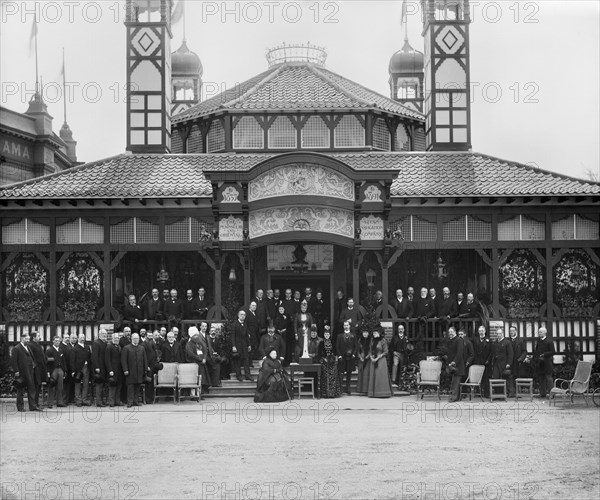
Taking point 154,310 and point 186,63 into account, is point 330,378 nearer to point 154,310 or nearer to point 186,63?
point 154,310

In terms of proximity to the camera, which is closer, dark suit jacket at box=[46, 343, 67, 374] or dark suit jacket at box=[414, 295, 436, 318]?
dark suit jacket at box=[46, 343, 67, 374]

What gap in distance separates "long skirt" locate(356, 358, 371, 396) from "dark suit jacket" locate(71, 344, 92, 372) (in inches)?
256

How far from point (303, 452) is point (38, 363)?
906cm

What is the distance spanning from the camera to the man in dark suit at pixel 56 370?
77.2 ft

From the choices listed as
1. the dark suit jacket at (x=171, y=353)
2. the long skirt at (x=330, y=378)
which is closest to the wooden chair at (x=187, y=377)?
the dark suit jacket at (x=171, y=353)

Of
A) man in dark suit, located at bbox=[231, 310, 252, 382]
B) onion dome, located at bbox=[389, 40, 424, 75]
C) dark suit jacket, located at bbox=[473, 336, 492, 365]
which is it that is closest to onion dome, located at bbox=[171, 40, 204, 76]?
onion dome, located at bbox=[389, 40, 424, 75]

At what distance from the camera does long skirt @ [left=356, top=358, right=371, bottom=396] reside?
988 inches

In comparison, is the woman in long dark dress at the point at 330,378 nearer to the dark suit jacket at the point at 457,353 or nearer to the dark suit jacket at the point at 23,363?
the dark suit jacket at the point at 457,353

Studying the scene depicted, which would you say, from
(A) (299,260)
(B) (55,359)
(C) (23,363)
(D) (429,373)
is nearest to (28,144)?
(A) (299,260)

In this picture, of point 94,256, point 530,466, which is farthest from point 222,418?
point 94,256

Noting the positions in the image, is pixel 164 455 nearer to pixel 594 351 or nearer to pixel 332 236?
pixel 332 236

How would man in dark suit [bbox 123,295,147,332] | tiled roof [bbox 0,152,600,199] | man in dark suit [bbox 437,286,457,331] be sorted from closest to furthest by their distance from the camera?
man in dark suit [bbox 437,286,457,331] < man in dark suit [bbox 123,295,147,332] < tiled roof [bbox 0,152,600,199]

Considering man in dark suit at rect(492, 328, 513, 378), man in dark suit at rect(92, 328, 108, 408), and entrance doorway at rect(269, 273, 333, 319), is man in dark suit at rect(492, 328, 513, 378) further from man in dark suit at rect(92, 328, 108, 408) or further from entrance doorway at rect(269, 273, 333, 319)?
man in dark suit at rect(92, 328, 108, 408)

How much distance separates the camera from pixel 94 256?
2838 cm
